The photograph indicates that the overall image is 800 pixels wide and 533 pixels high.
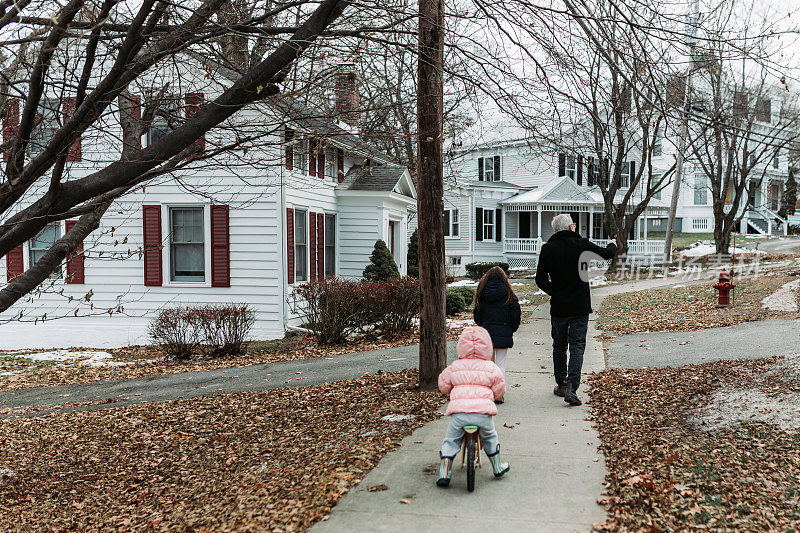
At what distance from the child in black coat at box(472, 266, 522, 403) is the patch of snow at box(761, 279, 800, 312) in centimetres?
1006

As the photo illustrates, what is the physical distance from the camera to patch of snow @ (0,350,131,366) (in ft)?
46.9

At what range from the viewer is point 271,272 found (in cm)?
1605

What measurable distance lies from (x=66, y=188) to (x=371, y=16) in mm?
3321

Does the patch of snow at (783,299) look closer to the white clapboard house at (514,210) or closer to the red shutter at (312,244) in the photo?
the red shutter at (312,244)

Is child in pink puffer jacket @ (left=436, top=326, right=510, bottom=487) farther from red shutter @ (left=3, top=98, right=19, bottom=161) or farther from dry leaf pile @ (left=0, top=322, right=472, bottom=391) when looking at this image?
dry leaf pile @ (left=0, top=322, right=472, bottom=391)

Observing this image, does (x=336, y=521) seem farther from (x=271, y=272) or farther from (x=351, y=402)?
(x=271, y=272)

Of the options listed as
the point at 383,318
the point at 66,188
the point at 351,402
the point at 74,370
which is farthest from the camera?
the point at 383,318

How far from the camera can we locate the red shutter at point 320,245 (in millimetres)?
18547

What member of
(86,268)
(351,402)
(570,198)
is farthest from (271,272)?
(570,198)

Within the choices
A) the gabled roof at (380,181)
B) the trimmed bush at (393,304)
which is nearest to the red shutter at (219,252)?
the trimmed bush at (393,304)

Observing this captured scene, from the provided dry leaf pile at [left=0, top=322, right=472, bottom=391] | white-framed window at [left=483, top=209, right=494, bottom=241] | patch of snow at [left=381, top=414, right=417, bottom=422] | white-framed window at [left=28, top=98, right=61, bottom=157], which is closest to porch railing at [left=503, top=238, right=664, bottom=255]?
white-framed window at [left=483, top=209, right=494, bottom=241]

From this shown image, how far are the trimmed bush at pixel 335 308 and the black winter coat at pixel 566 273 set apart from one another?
22.4 feet

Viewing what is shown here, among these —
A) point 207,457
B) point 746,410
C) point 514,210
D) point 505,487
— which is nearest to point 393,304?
point 207,457

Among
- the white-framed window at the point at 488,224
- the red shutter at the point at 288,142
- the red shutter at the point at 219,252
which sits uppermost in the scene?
the white-framed window at the point at 488,224
